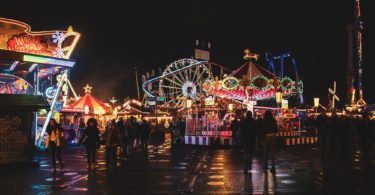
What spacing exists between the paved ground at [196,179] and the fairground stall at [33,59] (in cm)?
543

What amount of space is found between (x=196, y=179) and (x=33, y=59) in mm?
11335

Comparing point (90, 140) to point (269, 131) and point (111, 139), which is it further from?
point (269, 131)

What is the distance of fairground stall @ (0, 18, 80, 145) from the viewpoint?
62.3ft

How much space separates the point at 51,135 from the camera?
13.9 meters

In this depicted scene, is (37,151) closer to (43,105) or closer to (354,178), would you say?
(43,105)

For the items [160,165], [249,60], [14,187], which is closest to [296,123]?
[249,60]

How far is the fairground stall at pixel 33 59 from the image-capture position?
19000 millimetres

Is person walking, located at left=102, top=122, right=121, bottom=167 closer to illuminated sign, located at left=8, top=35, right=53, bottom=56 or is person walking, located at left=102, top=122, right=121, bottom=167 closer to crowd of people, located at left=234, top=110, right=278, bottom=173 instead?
crowd of people, located at left=234, top=110, right=278, bottom=173

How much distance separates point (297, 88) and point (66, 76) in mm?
16898

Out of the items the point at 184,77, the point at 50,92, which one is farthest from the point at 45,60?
the point at 184,77

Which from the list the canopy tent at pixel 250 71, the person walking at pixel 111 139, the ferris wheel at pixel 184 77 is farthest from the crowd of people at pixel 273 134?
the ferris wheel at pixel 184 77

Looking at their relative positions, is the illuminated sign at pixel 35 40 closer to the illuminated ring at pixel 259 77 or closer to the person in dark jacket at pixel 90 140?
the person in dark jacket at pixel 90 140

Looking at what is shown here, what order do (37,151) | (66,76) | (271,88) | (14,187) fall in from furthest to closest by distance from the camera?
(271,88)
(66,76)
(37,151)
(14,187)

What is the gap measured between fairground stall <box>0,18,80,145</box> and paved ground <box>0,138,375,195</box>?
17.8 feet
